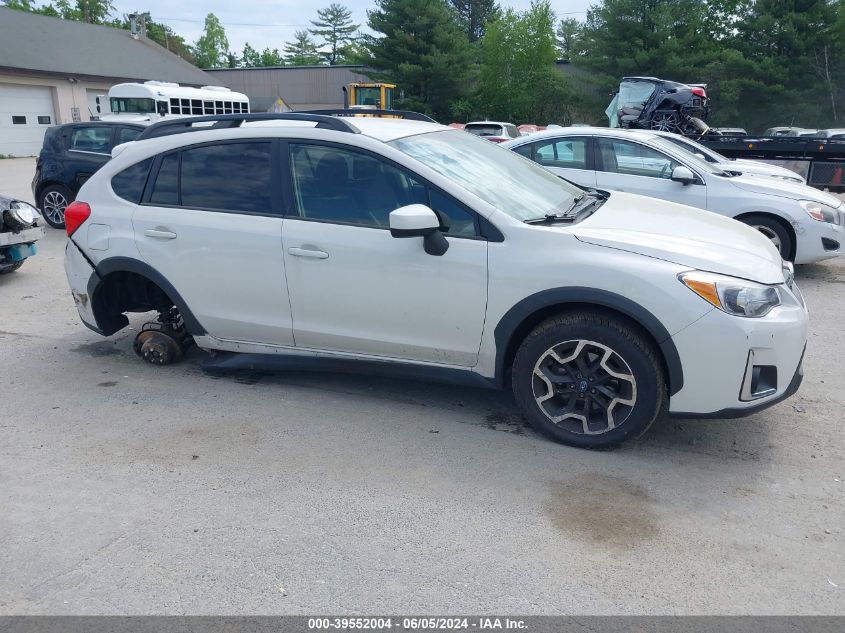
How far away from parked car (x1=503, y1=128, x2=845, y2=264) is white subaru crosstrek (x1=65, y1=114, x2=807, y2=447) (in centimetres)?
375

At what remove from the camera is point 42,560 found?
3.05 metres

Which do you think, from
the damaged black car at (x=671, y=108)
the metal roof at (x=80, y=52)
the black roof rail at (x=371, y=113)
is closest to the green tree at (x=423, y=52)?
the metal roof at (x=80, y=52)

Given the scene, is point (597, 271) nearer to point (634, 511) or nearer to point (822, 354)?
point (634, 511)

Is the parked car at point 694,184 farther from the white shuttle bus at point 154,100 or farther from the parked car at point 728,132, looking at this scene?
the white shuttle bus at point 154,100

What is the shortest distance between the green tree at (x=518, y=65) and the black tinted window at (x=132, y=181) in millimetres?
43127

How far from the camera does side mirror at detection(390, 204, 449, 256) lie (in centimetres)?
377

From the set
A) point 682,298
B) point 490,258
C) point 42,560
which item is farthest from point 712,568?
point 42,560

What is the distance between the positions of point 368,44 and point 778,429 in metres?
45.8

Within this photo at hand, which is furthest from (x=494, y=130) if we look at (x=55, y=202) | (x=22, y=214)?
(x=22, y=214)

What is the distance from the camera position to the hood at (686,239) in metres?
3.68

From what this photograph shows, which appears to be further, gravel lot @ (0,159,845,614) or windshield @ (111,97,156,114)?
windshield @ (111,97,156,114)

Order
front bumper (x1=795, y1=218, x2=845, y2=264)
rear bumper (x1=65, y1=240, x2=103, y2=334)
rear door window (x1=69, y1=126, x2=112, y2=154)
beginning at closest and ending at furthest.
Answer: rear bumper (x1=65, y1=240, x2=103, y2=334) < front bumper (x1=795, y1=218, x2=845, y2=264) < rear door window (x1=69, y1=126, x2=112, y2=154)

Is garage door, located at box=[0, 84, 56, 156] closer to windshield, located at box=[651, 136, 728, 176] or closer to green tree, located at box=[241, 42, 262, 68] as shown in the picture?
windshield, located at box=[651, 136, 728, 176]

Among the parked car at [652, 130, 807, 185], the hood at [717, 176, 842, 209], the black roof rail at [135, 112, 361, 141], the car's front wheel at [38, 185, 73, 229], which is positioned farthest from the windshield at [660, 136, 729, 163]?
the car's front wheel at [38, 185, 73, 229]
